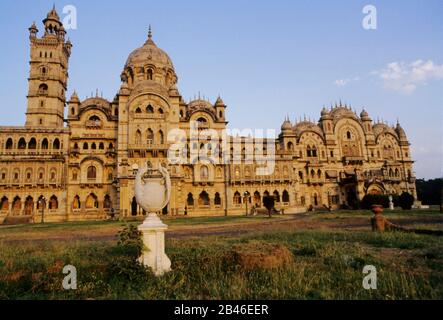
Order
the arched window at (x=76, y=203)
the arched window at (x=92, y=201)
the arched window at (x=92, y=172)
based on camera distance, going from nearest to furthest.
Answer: the arched window at (x=76, y=203) < the arched window at (x=92, y=201) < the arched window at (x=92, y=172)

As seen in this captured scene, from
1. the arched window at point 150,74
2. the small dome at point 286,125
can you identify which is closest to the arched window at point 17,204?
the arched window at point 150,74

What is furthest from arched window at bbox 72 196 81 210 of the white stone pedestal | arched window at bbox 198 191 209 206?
the white stone pedestal

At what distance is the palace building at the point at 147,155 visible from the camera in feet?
115

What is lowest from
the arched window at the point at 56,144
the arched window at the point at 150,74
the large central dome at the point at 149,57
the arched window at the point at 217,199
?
the arched window at the point at 217,199

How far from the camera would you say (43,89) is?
4131 cm

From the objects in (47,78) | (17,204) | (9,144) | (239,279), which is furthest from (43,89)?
(239,279)

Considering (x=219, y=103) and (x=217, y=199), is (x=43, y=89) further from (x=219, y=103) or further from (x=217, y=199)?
(x=217, y=199)

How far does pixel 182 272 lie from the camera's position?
18.6 feet

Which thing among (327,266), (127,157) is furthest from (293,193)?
A: (327,266)

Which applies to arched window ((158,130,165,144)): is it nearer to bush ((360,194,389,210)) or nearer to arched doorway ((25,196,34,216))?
arched doorway ((25,196,34,216))

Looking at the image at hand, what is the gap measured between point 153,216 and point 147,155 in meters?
30.9

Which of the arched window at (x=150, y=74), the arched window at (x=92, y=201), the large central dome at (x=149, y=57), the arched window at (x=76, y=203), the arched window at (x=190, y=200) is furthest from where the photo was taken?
the large central dome at (x=149, y=57)

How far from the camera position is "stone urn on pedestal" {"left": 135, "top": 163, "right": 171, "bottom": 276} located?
227 inches

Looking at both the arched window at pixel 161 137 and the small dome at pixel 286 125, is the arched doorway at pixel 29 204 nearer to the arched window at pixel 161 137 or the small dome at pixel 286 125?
the arched window at pixel 161 137
